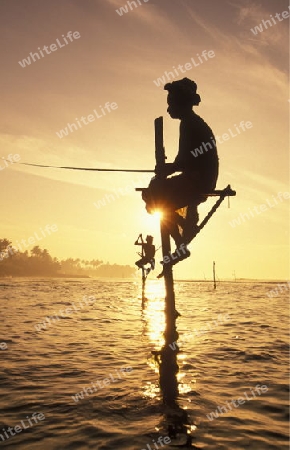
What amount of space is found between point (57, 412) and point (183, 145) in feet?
13.6

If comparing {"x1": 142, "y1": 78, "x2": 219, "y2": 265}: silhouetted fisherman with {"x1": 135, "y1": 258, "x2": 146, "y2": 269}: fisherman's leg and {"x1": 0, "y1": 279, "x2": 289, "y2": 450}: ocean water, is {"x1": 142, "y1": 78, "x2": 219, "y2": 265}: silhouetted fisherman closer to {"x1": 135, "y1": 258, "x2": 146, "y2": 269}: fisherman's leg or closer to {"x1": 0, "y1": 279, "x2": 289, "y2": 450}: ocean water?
{"x1": 0, "y1": 279, "x2": 289, "y2": 450}: ocean water

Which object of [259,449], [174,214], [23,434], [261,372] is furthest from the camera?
[261,372]

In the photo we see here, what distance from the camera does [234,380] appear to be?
563cm

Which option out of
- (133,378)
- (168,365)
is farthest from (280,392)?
(133,378)

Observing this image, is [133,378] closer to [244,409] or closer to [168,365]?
[168,365]

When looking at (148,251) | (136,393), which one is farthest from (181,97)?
(148,251)

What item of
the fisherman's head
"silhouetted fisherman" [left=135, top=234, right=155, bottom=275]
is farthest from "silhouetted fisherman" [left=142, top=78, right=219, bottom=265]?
"silhouetted fisherman" [left=135, top=234, right=155, bottom=275]

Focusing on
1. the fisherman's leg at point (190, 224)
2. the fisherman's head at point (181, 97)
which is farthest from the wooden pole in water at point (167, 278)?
the fisherman's head at point (181, 97)

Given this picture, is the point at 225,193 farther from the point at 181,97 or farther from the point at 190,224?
the point at 181,97

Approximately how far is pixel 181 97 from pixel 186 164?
3.59 ft

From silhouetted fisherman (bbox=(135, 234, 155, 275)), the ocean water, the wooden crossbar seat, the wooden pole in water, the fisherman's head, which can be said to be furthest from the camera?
silhouetted fisherman (bbox=(135, 234, 155, 275))

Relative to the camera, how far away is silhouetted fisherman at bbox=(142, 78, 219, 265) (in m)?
4.95

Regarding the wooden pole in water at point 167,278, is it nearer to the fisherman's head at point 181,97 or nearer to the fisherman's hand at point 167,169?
the fisherman's hand at point 167,169

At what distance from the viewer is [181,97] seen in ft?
16.7
